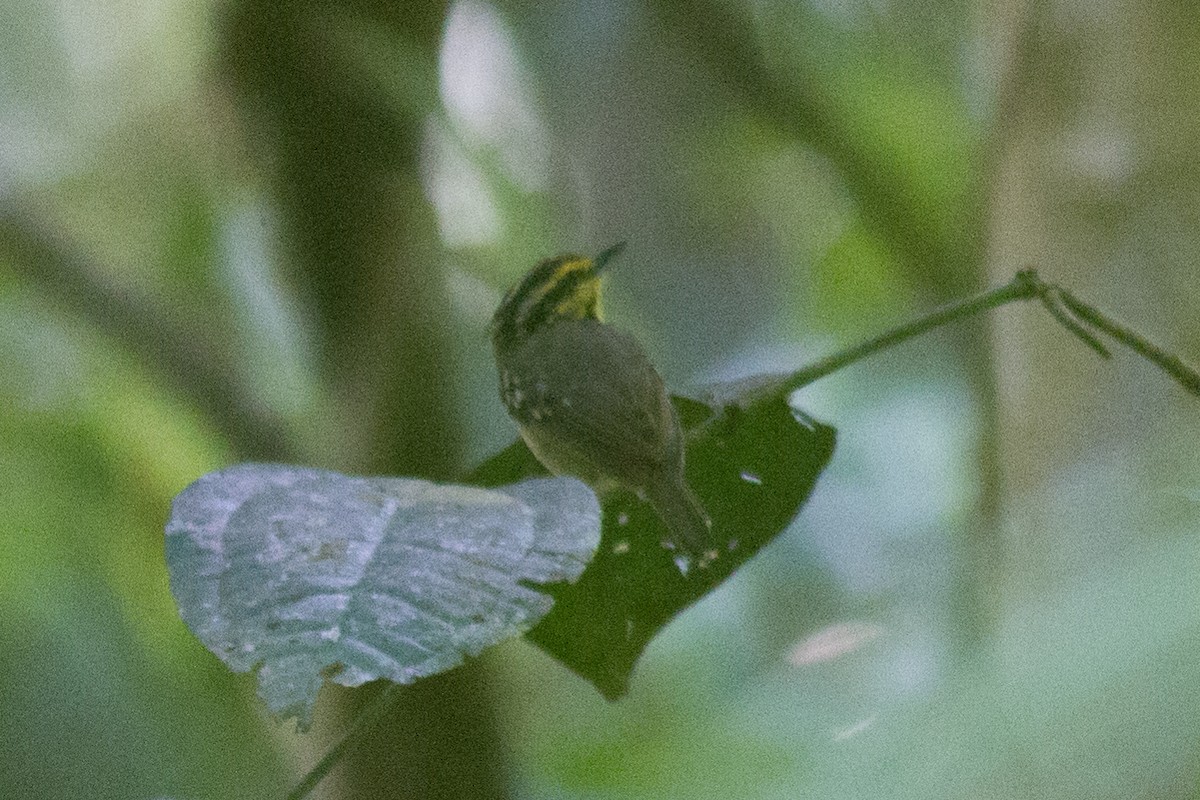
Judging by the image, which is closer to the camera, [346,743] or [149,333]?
[346,743]

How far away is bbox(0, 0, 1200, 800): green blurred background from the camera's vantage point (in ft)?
5.80

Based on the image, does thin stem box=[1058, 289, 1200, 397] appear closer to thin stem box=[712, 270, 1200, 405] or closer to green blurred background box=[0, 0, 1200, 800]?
thin stem box=[712, 270, 1200, 405]

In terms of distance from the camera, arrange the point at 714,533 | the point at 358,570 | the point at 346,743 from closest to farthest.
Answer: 1. the point at 358,570
2. the point at 346,743
3. the point at 714,533

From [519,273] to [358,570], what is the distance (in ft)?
6.01

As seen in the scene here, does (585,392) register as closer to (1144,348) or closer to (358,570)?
(1144,348)

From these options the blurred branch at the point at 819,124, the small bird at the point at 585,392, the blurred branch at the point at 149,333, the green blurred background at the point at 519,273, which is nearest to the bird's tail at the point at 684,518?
the small bird at the point at 585,392

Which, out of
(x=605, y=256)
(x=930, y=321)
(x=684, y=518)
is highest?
(x=930, y=321)

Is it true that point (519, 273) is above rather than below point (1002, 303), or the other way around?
below

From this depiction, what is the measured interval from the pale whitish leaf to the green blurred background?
Answer: 64cm

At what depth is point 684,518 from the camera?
1.34 meters

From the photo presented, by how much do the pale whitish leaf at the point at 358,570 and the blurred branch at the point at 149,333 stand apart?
3.31 ft

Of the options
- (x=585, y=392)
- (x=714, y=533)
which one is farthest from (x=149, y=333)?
(x=714, y=533)

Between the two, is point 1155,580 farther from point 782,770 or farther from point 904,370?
point 904,370

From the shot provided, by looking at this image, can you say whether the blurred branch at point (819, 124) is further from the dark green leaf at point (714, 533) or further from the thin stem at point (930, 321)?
the thin stem at point (930, 321)
